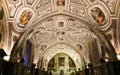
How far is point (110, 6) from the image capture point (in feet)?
38.6

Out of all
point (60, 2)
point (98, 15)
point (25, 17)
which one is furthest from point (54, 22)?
point (98, 15)

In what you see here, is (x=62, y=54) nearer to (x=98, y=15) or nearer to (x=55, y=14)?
(x=55, y=14)

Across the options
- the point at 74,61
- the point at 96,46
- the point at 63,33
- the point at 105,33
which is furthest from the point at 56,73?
the point at 105,33

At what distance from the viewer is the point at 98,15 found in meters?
12.6

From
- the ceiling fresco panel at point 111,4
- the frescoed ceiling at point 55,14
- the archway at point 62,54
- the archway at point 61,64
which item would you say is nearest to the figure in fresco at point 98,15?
the frescoed ceiling at point 55,14

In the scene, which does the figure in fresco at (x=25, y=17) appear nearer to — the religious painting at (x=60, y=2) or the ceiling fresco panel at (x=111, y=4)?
the religious painting at (x=60, y=2)

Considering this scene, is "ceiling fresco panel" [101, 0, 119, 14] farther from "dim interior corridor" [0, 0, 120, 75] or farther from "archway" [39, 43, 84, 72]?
"archway" [39, 43, 84, 72]

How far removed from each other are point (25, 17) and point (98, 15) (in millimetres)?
5779

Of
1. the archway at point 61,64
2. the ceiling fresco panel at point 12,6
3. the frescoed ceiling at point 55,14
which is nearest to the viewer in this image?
the ceiling fresco panel at point 12,6

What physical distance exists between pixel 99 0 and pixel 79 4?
160 cm

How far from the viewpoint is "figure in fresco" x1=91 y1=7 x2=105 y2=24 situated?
12.4 metres

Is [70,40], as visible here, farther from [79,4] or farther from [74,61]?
[79,4]

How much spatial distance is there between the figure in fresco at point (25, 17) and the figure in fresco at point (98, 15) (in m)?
4.99

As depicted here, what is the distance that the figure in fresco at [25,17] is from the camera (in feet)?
40.6
